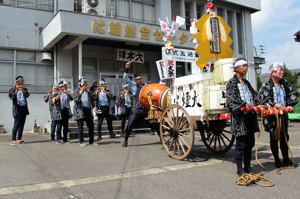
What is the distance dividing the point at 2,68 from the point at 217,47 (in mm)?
9583

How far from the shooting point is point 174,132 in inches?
217

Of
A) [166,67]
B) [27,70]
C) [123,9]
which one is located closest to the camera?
[166,67]

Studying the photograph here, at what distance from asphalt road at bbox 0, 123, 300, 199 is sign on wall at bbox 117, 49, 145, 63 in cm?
823

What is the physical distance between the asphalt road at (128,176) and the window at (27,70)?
652cm

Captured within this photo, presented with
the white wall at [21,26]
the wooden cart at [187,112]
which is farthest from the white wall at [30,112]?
the wooden cart at [187,112]

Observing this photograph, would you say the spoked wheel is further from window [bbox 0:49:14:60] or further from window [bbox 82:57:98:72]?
window [bbox 0:49:14:60]

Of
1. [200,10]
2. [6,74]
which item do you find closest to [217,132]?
[6,74]

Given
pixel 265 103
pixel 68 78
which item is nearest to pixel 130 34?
pixel 68 78

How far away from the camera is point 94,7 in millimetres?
13047

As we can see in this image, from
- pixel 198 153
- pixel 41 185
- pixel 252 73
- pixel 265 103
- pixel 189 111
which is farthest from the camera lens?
pixel 252 73

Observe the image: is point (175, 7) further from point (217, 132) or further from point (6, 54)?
point (217, 132)

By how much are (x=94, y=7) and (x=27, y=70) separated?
4.27 m

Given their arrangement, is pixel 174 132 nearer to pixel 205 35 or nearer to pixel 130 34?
pixel 205 35

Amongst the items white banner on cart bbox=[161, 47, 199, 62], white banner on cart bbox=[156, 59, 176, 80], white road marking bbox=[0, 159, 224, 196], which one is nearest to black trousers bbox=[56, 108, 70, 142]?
white banner on cart bbox=[156, 59, 176, 80]
